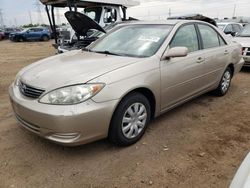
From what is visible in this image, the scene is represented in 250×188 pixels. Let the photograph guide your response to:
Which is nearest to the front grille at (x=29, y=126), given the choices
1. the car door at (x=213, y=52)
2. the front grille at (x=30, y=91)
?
the front grille at (x=30, y=91)

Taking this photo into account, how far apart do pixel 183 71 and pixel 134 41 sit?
0.84 meters

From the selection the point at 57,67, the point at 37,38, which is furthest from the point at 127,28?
the point at 37,38

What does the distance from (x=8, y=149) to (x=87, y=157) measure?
1039 mm

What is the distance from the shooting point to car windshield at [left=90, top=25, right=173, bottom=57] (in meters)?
3.57

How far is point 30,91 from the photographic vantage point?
295 cm

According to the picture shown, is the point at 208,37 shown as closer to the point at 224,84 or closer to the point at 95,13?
the point at 224,84

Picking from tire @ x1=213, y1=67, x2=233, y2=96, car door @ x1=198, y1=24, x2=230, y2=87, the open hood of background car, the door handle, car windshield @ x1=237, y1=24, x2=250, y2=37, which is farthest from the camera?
car windshield @ x1=237, y1=24, x2=250, y2=37

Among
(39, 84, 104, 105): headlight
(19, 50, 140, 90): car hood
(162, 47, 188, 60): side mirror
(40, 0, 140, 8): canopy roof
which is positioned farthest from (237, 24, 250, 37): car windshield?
(39, 84, 104, 105): headlight

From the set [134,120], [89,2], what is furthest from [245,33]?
[134,120]

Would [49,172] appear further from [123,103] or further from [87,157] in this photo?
[123,103]

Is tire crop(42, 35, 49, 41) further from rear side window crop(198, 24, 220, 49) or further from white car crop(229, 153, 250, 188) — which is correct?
white car crop(229, 153, 250, 188)

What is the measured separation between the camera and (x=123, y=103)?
3.00 metres

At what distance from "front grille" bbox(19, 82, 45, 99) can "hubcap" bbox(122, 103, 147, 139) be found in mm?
1011

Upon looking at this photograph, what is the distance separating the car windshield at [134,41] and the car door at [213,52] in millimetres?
930
